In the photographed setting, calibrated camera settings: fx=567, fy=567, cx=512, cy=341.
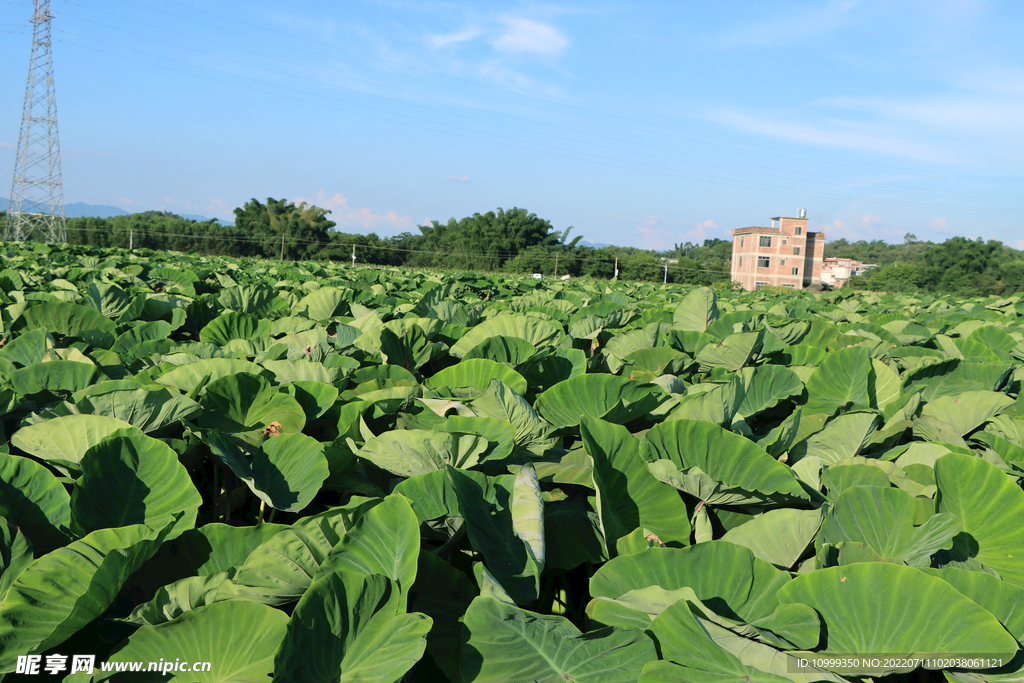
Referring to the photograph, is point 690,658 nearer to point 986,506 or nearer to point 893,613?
point 893,613

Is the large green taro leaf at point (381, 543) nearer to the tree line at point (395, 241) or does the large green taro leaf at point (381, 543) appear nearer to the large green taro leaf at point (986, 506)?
the large green taro leaf at point (986, 506)

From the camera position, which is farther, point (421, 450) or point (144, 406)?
point (144, 406)

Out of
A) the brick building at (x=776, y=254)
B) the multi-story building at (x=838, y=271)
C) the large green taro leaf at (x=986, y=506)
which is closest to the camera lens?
the large green taro leaf at (x=986, y=506)

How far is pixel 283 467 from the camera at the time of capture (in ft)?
2.78

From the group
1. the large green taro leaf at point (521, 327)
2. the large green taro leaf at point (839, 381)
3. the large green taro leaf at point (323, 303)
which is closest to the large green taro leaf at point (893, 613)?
the large green taro leaf at point (839, 381)

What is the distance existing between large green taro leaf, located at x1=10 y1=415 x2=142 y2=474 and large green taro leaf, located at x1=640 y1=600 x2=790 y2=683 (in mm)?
749

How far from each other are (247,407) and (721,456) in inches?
33.7

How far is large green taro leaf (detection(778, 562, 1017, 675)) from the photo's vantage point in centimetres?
55

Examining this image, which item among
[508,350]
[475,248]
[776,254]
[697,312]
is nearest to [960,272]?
[776,254]

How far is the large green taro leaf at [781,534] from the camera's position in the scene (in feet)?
2.29

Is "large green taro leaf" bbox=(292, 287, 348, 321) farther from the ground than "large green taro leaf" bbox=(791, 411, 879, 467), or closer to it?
farther from the ground

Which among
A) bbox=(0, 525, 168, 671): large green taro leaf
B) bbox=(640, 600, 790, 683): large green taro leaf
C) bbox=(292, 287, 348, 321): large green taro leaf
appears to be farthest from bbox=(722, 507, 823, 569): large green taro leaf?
bbox=(292, 287, 348, 321): large green taro leaf

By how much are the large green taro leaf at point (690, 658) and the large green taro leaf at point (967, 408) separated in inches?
40.6

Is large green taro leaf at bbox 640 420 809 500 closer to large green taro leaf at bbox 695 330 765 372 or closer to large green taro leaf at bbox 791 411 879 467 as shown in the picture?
large green taro leaf at bbox 791 411 879 467
